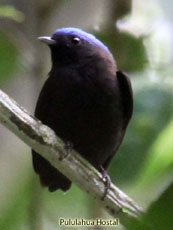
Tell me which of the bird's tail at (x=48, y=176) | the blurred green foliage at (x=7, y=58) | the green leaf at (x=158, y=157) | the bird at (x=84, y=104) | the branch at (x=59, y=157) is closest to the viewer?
the branch at (x=59, y=157)

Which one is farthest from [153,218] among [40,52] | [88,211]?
[40,52]

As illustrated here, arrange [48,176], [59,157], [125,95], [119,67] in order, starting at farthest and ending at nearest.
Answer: [119,67]
[48,176]
[125,95]
[59,157]

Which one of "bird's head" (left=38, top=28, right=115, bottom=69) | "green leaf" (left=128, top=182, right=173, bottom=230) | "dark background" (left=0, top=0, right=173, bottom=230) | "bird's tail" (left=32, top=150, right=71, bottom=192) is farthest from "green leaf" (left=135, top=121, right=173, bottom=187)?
"green leaf" (left=128, top=182, right=173, bottom=230)

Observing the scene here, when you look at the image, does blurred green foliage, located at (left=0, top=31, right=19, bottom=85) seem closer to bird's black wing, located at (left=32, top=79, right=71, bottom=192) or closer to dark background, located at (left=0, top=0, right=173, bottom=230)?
dark background, located at (left=0, top=0, right=173, bottom=230)

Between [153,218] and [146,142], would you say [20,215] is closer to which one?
[146,142]

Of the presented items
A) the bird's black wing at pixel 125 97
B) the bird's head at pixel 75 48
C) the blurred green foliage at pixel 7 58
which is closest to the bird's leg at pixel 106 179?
the bird's black wing at pixel 125 97

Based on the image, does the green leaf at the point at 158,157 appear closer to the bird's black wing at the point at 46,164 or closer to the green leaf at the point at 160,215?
the bird's black wing at the point at 46,164

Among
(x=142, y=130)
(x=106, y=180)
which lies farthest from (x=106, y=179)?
(x=142, y=130)

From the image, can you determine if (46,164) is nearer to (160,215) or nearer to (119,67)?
(119,67)
